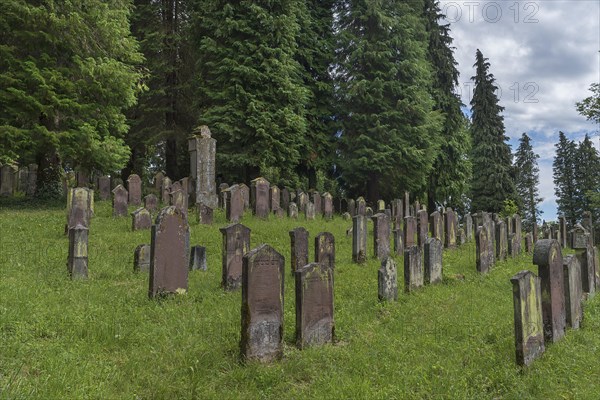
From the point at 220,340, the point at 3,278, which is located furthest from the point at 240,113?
the point at 220,340

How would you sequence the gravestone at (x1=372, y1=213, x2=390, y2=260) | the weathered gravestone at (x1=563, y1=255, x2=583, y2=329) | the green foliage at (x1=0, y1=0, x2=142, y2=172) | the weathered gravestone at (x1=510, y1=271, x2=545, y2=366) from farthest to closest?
the green foliage at (x1=0, y1=0, x2=142, y2=172) → the gravestone at (x1=372, y1=213, x2=390, y2=260) → the weathered gravestone at (x1=563, y1=255, x2=583, y2=329) → the weathered gravestone at (x1=510, y1=271, x2=545, y2=366)

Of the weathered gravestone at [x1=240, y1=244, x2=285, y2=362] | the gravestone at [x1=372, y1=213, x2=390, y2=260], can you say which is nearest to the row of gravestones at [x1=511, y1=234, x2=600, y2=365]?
the weathered gravestone at [x1=240, y1=244, x2=285, y2=362]

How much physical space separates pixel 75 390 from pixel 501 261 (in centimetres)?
1099

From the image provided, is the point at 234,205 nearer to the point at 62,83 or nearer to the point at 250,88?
the point at 62,83

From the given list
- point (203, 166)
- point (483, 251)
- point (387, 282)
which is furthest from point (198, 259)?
point (203, 166)

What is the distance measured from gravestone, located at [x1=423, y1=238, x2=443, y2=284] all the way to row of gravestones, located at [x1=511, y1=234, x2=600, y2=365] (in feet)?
9.27

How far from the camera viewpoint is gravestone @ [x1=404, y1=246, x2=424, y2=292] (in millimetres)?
8227

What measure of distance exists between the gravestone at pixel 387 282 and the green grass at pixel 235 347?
7.3 inches

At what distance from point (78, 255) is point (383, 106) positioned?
19.1m

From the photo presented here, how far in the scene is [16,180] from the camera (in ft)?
65.1

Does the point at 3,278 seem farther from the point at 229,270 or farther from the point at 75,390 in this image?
the point at 75,390

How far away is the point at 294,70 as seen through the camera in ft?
74.4

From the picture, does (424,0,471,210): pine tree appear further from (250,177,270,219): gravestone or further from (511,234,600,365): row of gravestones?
(511,234,600,365): row of gravestones

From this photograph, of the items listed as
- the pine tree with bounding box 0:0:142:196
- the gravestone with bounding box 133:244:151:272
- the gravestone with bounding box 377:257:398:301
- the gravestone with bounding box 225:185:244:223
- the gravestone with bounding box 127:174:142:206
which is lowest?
the gravestone with bounding box 377:257:398:301
